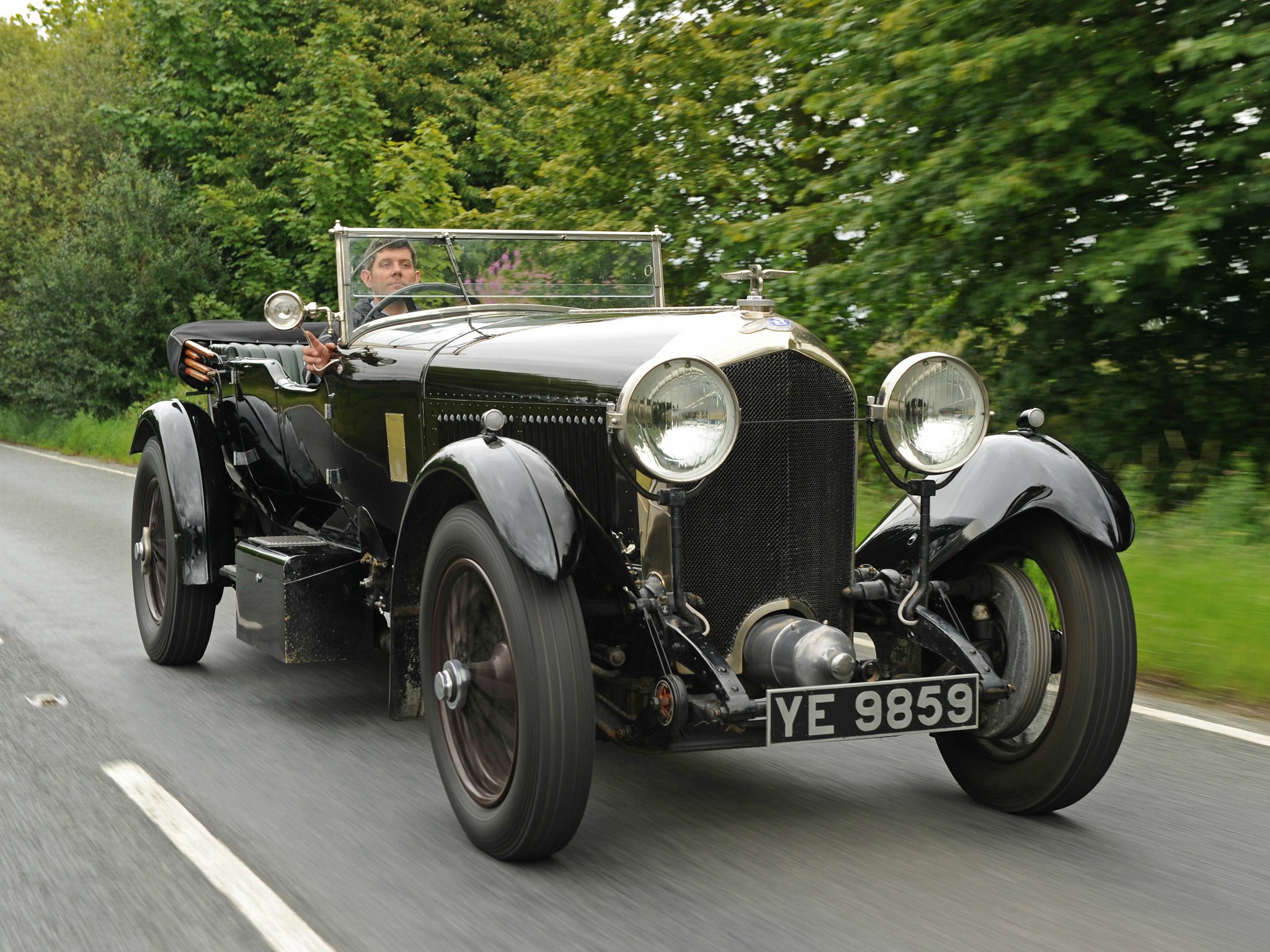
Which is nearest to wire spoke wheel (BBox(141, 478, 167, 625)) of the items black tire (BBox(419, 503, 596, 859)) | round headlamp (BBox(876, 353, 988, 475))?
black tire (BBox(419, 503, 596, 859))

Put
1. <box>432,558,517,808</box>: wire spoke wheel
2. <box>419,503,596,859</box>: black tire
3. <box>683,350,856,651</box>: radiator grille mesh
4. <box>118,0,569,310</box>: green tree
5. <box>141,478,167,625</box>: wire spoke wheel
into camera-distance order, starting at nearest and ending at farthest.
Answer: <box>419,503,596,859</box>: black tire → <box>432,558,517,808</box>: wire spoke wheel → <box>683,350,856,651</box>: radiator grille mesh → <box>141,478,167,625</box>: wire spoke wheel → <box>118,0,569,310</box>: green tree

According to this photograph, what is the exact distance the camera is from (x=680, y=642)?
3381mm

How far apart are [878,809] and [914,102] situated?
526 centimetres

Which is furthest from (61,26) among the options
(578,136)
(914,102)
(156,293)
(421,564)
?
(421,564)

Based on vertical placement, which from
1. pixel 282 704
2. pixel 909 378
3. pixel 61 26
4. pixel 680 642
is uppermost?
pixel 61 26

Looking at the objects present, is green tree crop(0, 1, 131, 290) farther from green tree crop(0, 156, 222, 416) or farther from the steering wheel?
the steering wheel

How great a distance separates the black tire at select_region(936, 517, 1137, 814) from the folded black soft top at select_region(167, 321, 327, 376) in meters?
3.97

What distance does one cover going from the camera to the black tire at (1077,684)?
350 cm

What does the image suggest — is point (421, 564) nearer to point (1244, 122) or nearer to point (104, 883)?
point (104, 883)

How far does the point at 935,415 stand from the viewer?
3.69 meters

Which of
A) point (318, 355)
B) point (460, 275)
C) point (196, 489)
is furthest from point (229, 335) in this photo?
point (460, 275)

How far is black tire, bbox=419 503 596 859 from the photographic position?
10.4ft

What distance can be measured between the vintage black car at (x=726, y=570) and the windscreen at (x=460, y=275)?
0.75 m

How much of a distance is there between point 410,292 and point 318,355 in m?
0.44
